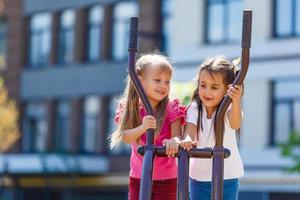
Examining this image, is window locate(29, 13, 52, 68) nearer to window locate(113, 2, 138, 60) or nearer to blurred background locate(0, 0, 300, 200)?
blurred background locate(0, 0, 300, 200)

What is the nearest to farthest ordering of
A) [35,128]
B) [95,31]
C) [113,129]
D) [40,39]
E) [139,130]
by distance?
[139,130]
[113,129]
[95,31]
[35,128]
[40,39]

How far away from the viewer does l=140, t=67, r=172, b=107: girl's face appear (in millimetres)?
6125

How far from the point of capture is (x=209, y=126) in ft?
20.0

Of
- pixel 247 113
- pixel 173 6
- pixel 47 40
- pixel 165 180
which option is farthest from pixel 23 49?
pixel 165 180

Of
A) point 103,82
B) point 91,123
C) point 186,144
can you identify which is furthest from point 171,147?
point 91,123

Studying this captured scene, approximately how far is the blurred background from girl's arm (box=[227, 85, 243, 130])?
19.0m

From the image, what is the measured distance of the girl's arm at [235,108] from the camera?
5.54 meters

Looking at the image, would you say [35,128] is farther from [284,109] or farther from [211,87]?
[211,87]

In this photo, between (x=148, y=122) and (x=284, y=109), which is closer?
(x=148, y=122)

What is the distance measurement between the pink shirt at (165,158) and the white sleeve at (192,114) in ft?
0.24

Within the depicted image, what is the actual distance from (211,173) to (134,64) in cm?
83

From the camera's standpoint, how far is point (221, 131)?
18.4 ft

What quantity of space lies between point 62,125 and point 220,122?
3036 cm

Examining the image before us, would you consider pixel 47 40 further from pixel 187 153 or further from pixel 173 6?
pixel 187 153
